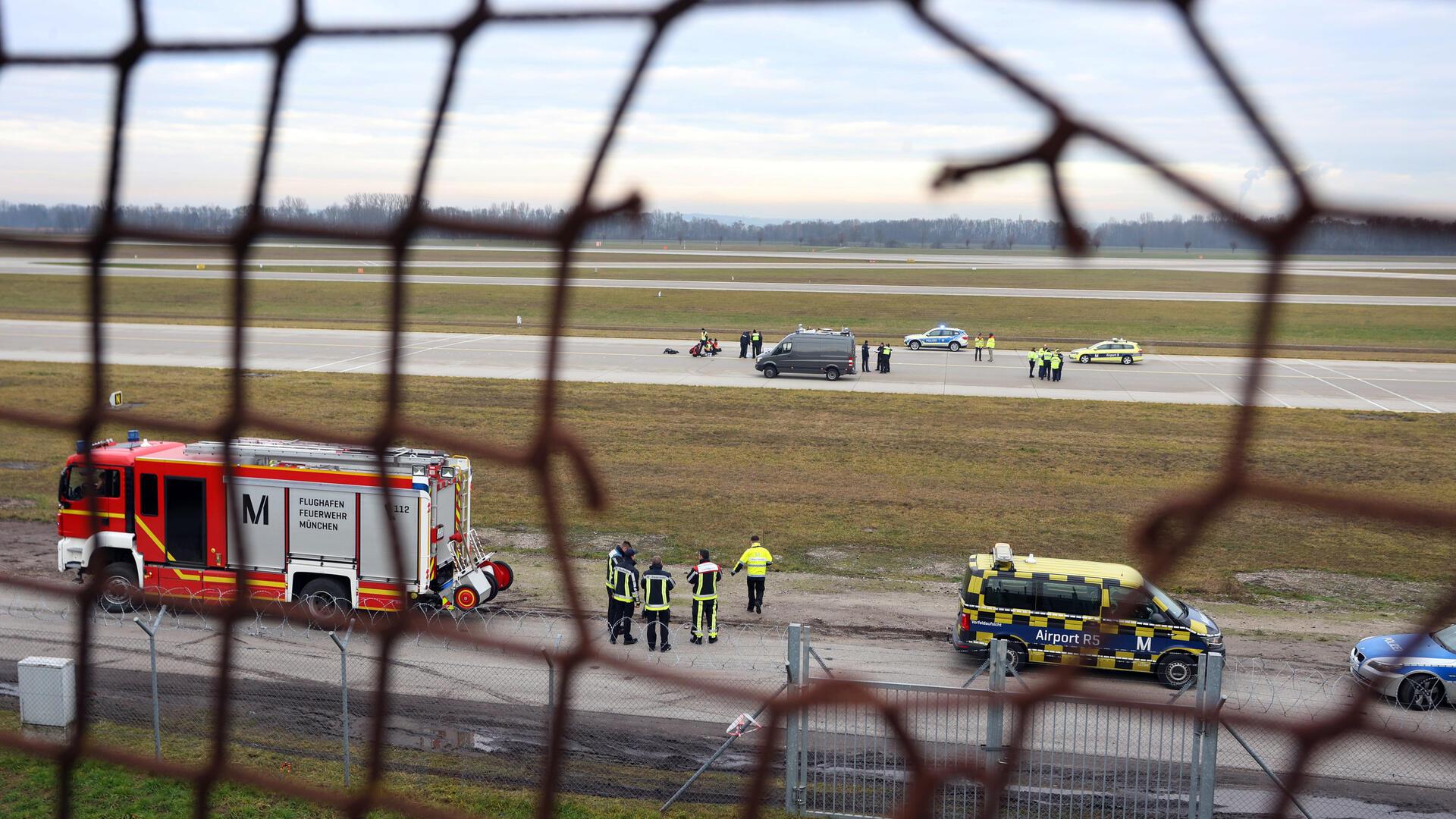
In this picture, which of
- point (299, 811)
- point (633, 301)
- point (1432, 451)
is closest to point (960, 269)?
point (633, 301)

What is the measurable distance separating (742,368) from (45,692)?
84.1 ft

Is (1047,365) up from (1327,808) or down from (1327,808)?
up

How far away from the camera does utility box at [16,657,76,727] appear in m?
9.21

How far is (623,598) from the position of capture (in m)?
11.8

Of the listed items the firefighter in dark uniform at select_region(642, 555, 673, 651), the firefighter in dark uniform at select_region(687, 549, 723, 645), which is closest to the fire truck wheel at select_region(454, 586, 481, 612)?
the firefighter in dark uniform at select_region(642, 555, 673, 651)

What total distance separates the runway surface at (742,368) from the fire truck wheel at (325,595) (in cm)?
1779

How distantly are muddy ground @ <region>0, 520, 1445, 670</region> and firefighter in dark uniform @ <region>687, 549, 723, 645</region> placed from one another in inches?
28.6

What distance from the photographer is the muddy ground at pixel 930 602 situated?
40.8ft

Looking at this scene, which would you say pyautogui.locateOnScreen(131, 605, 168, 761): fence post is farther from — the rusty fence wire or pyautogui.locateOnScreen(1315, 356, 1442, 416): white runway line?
pyautogui.locateOnScreen(1315, 356, 1442, 416): white runway line

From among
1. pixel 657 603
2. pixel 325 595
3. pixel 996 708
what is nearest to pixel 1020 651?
pixel 657 603

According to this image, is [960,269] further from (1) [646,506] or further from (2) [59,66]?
(2) [59,66]

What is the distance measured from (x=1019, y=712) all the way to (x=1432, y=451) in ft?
79.2

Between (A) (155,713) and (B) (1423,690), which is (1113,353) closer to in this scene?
(B) (1423,690)

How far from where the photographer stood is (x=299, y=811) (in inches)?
319
